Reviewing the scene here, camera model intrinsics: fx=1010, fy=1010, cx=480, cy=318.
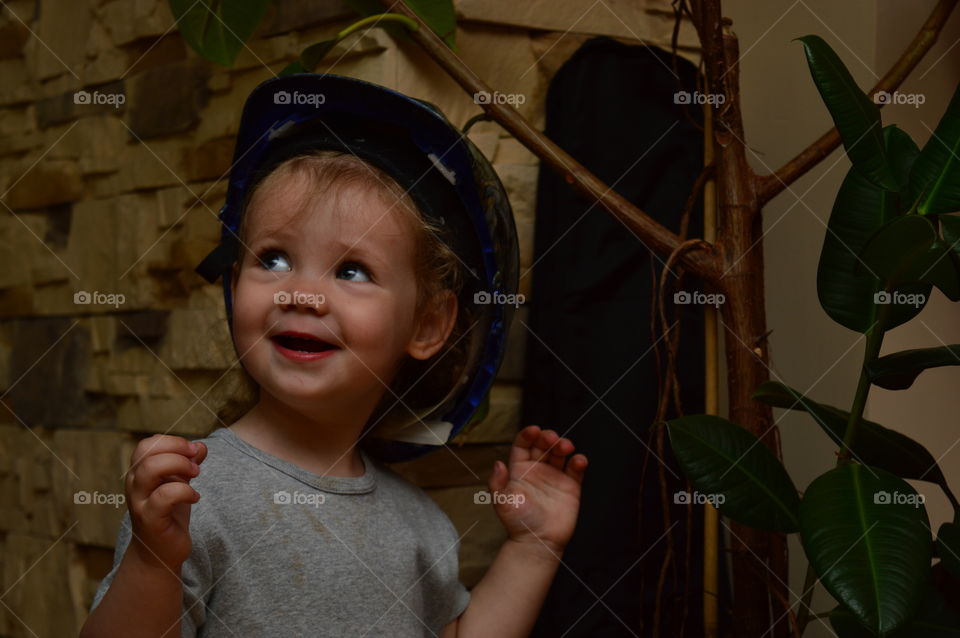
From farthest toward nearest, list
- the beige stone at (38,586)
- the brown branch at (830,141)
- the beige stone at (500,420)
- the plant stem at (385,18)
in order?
1. the beige stone at (38,586)
2. the beige stone at (500,420)
3. the plant stem at (385,18)
4. the brown branch at (830,141)

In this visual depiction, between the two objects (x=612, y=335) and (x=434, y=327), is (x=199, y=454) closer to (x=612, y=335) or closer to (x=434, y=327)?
(x=434, y=327)

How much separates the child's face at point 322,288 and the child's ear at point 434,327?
76 mm

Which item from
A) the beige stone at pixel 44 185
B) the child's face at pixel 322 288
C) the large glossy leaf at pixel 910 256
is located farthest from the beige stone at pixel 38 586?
the large glossy leaf at pixel 910 256

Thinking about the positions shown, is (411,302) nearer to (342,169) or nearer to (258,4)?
(342,169)

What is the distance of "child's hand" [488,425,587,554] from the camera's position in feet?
4.19

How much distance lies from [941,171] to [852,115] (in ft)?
0.34

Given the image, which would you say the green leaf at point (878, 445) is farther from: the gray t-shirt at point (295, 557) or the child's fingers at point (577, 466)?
the gray t-shirt at point (295, 557)

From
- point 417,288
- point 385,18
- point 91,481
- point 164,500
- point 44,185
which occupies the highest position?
point 385,18

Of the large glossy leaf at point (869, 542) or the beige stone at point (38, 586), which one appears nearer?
the large glossy leaf at point (869, 542)

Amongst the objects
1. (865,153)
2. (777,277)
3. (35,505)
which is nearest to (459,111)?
(777,277)

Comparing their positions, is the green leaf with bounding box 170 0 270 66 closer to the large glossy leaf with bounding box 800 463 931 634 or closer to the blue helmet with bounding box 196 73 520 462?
the blue helmet with bounding box 196 73 520 462

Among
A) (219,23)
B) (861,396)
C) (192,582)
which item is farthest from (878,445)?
(219,23)

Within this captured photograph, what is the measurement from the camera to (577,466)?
1.28 meters

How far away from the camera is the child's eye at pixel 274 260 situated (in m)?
1.13
